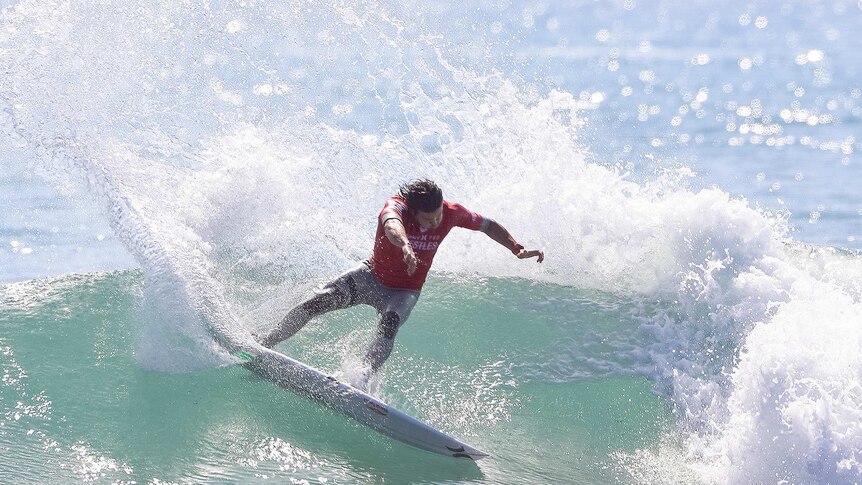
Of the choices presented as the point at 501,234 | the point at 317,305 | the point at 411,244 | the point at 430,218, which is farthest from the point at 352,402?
the point at 501,234

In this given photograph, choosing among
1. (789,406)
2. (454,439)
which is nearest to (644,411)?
(789,406)

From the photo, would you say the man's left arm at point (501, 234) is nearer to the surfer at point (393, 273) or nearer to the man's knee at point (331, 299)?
the surfer at point (393, 273)

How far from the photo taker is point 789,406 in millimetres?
6840

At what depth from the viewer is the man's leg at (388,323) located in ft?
24.4

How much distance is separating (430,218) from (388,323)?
32.6 inches

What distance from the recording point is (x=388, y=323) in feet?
24.7

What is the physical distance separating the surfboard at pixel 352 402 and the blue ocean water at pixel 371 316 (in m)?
0.10

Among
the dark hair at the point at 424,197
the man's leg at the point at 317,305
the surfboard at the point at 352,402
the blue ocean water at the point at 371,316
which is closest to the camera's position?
the surfboard at the point at 352,402

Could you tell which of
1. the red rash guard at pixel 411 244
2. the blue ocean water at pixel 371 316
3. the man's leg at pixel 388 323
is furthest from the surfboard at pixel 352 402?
the red rash guard at pixel 411 244

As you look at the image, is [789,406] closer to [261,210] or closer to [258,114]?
[261,210]

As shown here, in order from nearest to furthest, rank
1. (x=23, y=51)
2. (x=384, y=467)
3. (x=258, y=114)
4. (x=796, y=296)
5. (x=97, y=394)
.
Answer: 1. (x=384, y=467)
2. (x=97, y=394)
3. (x=796, y=296)
4. (x=23, y=51)
5. (x=258, y=114)

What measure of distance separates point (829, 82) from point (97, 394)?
81.8ft

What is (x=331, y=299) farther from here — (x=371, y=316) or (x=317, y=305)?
(x=371, y=316)

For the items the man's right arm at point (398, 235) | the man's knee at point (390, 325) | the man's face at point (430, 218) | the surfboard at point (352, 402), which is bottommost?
the surfboard at point (352, 402)
